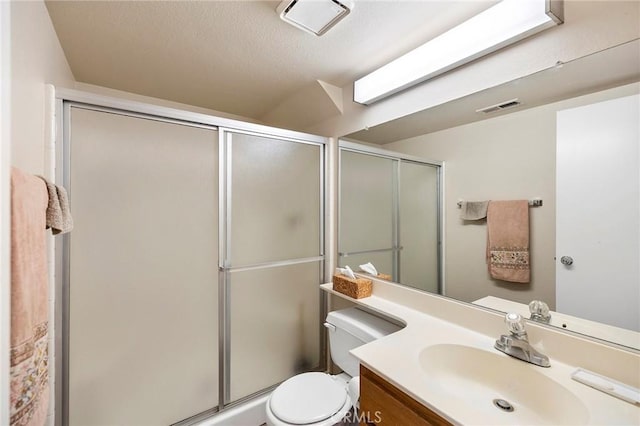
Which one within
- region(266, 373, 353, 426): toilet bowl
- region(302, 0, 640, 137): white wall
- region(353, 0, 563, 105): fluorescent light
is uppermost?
region(353, 0, 563, 105): fluorescent light

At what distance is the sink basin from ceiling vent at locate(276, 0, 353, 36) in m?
1.45

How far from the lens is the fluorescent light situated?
38.5 inches

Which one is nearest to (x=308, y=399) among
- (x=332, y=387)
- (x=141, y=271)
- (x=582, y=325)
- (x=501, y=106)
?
(x=332, y=387)

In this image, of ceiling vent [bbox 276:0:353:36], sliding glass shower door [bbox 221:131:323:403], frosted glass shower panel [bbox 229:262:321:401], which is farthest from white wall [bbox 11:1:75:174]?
frosted glass shower panel [bbox 229:262:321:401]

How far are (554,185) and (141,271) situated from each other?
1.93 meters

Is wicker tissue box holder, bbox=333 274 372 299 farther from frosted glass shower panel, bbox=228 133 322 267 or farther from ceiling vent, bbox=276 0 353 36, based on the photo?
ceiling vent, bbox=276 0 353 36

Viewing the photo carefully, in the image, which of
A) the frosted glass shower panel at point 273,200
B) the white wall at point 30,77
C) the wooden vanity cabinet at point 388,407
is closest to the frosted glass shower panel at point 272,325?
the frosted glass shower panel at point 273,200

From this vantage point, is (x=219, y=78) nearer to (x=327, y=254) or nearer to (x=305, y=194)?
(x=305, y=194)

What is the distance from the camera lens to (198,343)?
1.55 m

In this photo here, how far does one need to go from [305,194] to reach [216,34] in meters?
1.08

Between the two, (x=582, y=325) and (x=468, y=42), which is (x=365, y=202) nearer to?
(x=468, y=42)

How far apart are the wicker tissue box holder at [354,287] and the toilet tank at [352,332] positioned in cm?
12

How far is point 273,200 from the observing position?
1.81 metres

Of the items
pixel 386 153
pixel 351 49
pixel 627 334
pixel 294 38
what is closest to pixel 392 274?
pixel 386 153
